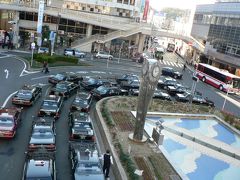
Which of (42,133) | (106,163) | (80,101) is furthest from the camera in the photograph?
(80,101)

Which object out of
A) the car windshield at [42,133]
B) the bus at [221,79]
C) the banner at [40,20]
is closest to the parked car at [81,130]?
the car windshield at [42,133]

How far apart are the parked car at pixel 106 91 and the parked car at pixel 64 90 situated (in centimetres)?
225

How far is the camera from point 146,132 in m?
27.0

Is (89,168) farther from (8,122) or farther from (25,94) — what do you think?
(25,94)

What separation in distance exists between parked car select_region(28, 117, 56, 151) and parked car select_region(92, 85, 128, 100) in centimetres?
1254

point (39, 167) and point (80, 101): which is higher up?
point (39, 167)

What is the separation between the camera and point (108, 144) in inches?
910

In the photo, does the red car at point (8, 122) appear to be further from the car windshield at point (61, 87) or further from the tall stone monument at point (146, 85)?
the car windshield at point (61, 87)

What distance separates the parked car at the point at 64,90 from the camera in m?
34.0

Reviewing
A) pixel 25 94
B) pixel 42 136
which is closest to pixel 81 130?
pixel 42 136

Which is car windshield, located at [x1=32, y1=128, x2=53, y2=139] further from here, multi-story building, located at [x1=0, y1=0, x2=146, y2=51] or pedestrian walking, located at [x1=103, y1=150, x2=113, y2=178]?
multi-story building, located at [x1=0, y1=0, x2=146, y2=51]

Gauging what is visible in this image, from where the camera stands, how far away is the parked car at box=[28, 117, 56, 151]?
20.6m

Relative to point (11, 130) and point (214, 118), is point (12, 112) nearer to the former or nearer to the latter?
point (11, 130)

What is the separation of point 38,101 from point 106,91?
24.5ft
